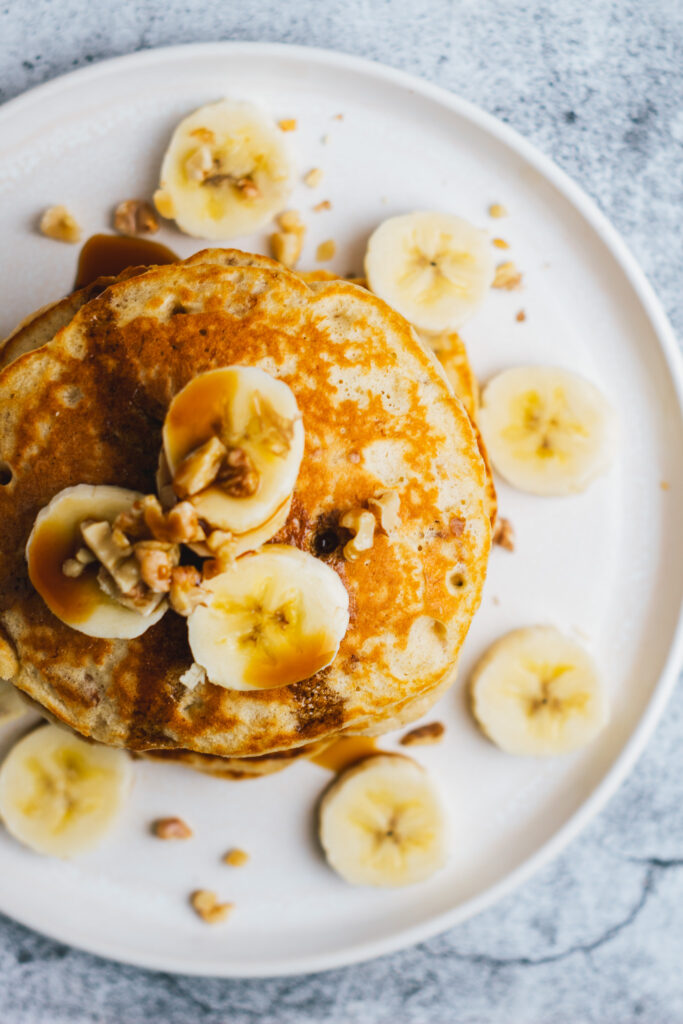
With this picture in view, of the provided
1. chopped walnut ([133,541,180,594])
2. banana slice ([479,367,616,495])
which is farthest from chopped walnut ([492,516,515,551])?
chopped walnut ([133,541,180,594])

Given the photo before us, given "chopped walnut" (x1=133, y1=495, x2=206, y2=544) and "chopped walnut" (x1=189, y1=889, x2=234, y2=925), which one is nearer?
"chopped walnut" (x1=133, y1=495, x2=206, y2=544)

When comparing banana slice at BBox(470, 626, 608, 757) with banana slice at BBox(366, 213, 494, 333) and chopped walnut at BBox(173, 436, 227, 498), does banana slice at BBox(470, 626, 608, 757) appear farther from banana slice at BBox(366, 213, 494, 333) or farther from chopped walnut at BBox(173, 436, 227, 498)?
chopped walnut at BBox(173, 436, 227, 498)

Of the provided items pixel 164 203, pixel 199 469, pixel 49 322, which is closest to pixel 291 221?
pixel 164 203

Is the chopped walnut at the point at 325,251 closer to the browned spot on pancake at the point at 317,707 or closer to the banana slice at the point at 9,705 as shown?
the browned spot on pancake at the point at 317,707

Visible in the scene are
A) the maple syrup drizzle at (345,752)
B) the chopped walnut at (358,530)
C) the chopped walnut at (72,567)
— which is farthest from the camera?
the maple syrup drizzle at (345,752)

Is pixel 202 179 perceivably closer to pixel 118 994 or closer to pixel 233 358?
pixel 233 358

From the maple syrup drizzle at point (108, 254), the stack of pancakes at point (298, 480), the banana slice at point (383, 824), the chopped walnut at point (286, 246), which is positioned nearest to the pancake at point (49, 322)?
the stack of pancakes at point (298, 480)

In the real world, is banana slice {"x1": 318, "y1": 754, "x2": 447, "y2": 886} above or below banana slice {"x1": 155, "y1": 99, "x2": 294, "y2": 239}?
below
